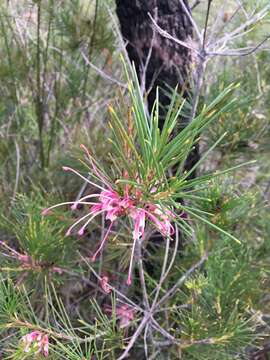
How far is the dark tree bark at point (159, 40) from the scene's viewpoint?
3.37ft

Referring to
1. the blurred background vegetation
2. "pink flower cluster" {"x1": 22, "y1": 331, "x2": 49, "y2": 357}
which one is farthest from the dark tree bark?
"pink flower cluster" {"x1": 22, "y1": 331, "x2": 49, "y2": 357}

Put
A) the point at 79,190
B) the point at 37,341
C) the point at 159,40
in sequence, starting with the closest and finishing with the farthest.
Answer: the point at 37,341
the point at 159,40
the point at 79,190

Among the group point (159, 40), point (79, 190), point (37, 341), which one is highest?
point (159, 40)

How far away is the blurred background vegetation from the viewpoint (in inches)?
32.6

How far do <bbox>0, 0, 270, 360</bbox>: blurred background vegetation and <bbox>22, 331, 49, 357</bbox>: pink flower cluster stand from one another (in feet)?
0.04

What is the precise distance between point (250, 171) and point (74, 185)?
0.47 meters

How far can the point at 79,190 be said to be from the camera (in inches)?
50.0

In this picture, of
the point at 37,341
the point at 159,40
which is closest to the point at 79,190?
the point at 159,40

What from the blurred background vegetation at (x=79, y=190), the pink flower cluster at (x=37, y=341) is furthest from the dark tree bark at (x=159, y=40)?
the pink flower cluster at (x=37, y=341)

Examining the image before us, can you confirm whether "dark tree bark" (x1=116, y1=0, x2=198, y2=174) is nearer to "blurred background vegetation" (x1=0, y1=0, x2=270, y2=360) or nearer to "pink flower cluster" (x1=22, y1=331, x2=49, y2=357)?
"blurred background vegetation" (x1=0, y1=0, x2=270, y2=360)

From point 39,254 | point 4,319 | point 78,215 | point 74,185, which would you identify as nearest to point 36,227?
point 39,254

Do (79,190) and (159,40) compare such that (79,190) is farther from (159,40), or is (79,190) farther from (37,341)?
(37,341)

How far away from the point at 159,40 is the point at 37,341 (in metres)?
0.61

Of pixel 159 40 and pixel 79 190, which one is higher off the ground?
pixel 159 40
